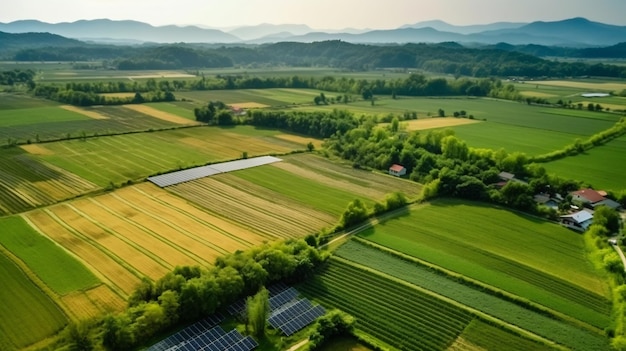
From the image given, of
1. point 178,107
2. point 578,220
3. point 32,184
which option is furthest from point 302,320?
point 178,107

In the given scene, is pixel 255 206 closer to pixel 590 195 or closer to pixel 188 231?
pixel 188 231

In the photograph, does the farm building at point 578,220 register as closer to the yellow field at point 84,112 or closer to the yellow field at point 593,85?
the yellow field at point 84,112

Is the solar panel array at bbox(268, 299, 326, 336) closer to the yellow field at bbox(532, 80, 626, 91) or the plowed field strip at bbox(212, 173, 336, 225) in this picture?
the plowed field strip at bbox(212, 173, 336, 225)

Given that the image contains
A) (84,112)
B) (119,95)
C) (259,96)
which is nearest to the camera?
(84,112)

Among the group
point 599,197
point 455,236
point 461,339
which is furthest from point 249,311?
point 599,197

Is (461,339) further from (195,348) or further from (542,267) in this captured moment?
(195,348)

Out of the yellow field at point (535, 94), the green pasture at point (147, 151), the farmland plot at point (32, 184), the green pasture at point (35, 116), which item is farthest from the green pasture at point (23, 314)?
the yellow field at point (535, 94)
